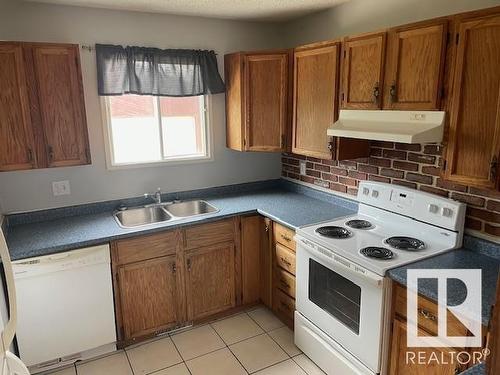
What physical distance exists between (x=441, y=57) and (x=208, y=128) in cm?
193

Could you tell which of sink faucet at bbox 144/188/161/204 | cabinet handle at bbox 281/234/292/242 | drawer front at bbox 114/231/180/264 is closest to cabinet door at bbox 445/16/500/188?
cabinet handle at bbox 281/234/292/242

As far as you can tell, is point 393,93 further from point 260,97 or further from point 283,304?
point 283,304

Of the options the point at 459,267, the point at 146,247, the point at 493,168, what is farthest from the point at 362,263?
the point at 146,247

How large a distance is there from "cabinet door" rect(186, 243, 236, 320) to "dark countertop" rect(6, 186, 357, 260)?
0.94 feet

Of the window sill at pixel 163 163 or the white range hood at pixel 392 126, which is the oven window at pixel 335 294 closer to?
the white range hood at pixel 392 126

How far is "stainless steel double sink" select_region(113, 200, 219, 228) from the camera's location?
2900 millimetres

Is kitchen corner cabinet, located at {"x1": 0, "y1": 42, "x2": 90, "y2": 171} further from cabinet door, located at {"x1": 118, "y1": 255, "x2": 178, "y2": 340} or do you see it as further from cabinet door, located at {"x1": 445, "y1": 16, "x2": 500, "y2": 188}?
cabinet door, located at {"x1": 445, "y1": 16, "x2": 500, "y2": 188}

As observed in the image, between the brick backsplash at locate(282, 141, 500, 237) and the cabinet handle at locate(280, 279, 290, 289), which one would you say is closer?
the brick backsplash at locate(282, 141, 500, 237)

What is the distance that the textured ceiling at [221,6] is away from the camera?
2.48 m

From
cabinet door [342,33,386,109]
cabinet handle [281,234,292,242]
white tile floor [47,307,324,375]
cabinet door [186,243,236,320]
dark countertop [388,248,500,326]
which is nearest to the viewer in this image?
dark countertop [388,248,500,326]

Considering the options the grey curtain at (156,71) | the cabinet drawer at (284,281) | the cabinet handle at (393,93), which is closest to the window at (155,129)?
the grey curtain at (156,71)

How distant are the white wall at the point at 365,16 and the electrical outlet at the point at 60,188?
7.25 ft

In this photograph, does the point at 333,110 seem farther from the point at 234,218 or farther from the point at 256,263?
the point at 256,263

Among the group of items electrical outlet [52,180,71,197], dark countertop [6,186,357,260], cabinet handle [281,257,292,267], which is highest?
electrical outlet [52,180,71,197]
